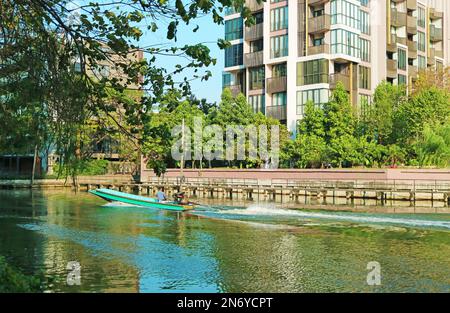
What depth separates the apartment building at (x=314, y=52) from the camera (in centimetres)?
5369

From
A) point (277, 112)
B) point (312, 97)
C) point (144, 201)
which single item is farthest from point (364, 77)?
point (144, 201)

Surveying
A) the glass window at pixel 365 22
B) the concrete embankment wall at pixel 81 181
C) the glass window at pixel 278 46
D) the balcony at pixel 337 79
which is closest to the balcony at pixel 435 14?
the glass window at pixel 365 22

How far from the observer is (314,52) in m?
54.2

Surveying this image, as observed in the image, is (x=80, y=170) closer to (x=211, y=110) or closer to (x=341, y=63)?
(x=211, y=110)

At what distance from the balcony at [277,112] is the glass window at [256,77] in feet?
9.51

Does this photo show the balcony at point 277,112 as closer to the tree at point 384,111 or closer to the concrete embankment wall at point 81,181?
the tree at point 384,111

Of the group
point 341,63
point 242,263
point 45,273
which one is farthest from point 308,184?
point 45,273

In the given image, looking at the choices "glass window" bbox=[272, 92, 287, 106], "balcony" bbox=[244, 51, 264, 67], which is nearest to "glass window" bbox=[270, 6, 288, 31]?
"balcony" bbox=[244, 51, 264, 67]

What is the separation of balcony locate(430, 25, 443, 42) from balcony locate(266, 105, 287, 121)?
25044 mm

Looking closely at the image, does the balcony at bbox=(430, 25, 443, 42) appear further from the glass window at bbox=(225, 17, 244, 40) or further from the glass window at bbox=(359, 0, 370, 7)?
the glass window at bbox=(225, 17, 244, 40)

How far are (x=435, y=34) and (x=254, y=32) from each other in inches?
989

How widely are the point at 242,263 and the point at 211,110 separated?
9.71 m

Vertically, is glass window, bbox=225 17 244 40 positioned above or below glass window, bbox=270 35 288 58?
above

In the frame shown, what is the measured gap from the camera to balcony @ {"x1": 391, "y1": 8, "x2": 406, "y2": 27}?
61156 millimetres
